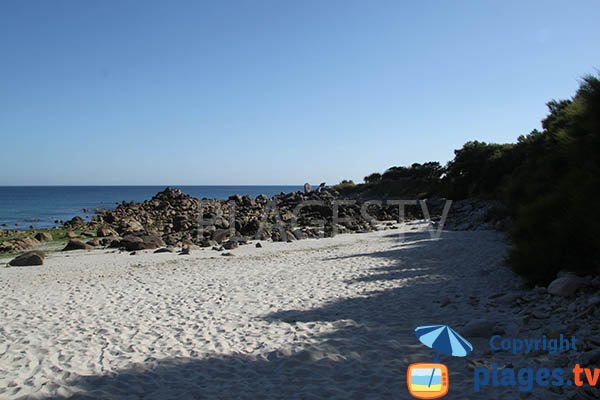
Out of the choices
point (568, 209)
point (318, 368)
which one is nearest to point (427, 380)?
point (318, 368)

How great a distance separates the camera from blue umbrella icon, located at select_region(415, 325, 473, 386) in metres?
5.40

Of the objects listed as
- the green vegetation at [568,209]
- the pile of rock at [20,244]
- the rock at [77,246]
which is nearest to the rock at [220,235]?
the rock at [77,246]

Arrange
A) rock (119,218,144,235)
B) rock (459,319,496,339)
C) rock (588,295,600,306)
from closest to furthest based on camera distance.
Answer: rock (459,319,496,339), rock (588,295,600,306), rock (119,218,144,235)

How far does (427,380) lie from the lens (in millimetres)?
4797

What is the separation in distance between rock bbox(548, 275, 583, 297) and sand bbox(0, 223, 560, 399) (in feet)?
3.77

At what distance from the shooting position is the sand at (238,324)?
4.89 metres

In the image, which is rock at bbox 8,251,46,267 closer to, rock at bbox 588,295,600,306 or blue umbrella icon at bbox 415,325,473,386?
blue umbrella icon at bbox 415,325,473,386

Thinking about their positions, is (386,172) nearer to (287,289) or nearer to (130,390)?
(287,289)

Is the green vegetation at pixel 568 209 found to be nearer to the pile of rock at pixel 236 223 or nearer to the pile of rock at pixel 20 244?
the pile of rock at pixel 236 223

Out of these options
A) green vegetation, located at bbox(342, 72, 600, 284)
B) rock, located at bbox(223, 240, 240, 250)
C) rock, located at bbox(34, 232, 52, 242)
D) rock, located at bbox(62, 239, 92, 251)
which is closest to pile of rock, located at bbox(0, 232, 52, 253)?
rock, located at bbox(34, 232, 52, 242)

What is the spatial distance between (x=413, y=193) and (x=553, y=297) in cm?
3770

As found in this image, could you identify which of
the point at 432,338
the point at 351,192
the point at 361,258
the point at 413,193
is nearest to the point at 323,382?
the point at 432,338

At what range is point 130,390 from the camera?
15.6 ft

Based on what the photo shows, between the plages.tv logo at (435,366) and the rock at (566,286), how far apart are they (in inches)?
85.4
